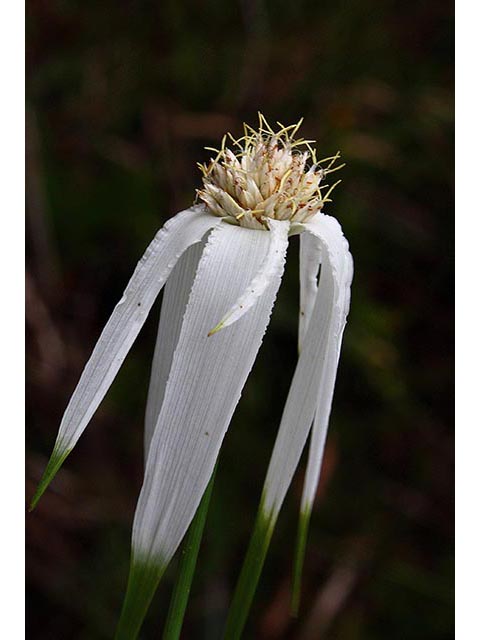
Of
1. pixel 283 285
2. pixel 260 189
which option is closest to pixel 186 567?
pixel 260 189

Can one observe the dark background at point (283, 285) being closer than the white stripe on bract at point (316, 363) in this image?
No

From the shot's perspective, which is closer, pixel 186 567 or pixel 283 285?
pixel 186 567

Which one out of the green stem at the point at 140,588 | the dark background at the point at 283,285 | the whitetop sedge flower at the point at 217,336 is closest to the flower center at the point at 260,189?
the whitetop sedge flower at the point at 217,336

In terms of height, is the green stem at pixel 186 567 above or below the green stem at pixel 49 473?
below

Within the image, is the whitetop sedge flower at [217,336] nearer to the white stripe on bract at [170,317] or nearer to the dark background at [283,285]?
the white stripe on bract at [170,317]

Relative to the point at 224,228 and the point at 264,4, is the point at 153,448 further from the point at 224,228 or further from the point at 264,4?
the point at 264,4

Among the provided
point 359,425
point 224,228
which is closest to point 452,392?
point 359,425

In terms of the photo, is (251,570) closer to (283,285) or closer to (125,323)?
(125,323)

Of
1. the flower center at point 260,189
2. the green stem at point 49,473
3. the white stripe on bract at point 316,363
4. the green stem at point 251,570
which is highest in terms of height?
the flower center at point 260,189
